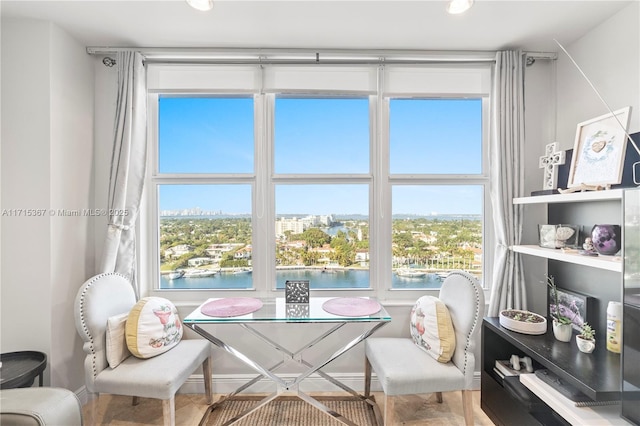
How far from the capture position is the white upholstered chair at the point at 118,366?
1.67m

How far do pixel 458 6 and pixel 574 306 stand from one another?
6.56 ft

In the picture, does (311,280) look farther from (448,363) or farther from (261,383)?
(448,363)

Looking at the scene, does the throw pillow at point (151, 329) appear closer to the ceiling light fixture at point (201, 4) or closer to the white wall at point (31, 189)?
the white wall at point (31, 189)

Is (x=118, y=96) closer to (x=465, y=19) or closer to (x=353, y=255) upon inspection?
(x=353, y=255)

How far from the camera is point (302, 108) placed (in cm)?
243

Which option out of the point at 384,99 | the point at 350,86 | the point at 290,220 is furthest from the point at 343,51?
the point at 290,220

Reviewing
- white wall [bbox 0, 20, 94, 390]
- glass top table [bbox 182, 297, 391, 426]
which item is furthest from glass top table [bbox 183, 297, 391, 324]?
white wall [bbox 0, 20, 94, 390]

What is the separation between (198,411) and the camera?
6.86 ft

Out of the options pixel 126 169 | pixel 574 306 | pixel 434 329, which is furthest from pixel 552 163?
pixel 126 169

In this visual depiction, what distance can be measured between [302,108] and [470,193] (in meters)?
1.56

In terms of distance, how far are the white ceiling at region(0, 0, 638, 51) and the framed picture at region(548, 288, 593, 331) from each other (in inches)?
70.8

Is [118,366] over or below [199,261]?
below

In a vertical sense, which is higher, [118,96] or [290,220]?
[118,96]

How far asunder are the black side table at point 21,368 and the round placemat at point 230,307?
0.97 m
